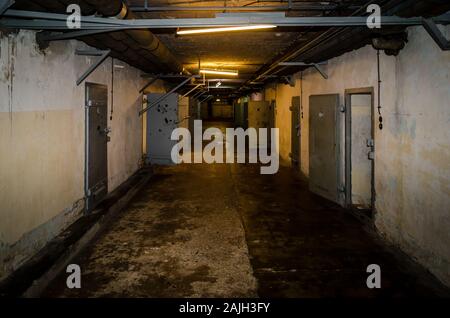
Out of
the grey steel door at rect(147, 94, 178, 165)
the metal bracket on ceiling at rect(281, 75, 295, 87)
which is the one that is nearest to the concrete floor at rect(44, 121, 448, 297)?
the grey steel door at rect(147, 94, 178, 165)

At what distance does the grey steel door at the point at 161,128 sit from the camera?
1136cm

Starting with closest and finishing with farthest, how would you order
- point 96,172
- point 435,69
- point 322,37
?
point 435,69 < point 322,37 < point 96,172

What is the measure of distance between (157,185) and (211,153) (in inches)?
243

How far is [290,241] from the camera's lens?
16.5 ft

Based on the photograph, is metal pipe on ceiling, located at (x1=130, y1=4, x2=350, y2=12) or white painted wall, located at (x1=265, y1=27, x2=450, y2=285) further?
metal pipe on ceiling, located at (x1=130, y1=4, x2=350, y2=12)

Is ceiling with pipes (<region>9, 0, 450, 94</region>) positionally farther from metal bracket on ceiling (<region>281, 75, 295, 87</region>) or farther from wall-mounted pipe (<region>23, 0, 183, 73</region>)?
metal bracket on ceiling (<region>281, 75, 295, 87</region>)

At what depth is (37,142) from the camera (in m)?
4.32

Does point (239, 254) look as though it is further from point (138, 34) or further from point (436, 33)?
point (436, 33)

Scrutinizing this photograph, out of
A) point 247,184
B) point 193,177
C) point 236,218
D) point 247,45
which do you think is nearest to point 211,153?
point 193,177

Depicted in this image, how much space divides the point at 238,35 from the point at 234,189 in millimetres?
3555

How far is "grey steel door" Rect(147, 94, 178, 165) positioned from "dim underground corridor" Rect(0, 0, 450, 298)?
312 centimetres

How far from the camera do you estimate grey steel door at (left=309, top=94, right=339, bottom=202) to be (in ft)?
22.7

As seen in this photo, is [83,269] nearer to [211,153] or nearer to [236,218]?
[236,218]

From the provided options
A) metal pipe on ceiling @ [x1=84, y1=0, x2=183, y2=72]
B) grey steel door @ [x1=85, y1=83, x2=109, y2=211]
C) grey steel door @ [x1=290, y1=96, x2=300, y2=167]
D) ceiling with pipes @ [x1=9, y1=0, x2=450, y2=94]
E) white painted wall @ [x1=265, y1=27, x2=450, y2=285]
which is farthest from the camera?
grey steel door @ [x1=290, y1=96, x2=300, y2=167]
